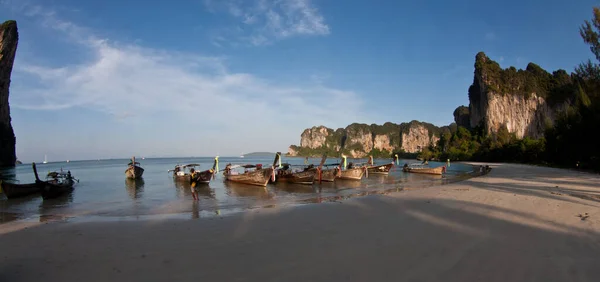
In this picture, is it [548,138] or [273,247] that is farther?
[548,138]

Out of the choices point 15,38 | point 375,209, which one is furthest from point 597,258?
point 15,38

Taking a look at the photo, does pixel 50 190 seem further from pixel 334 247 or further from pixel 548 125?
pixel 548 125

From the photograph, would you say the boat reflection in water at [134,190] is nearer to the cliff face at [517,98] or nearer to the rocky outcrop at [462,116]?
the cliff face at [517,98]

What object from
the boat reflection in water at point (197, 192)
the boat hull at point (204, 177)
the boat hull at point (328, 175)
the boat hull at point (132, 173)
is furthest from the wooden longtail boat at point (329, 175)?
the boat hull at point (132, 173)

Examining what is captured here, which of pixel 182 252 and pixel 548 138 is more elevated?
pixel 548 138

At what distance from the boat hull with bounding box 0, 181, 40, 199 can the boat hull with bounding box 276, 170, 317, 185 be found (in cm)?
1643

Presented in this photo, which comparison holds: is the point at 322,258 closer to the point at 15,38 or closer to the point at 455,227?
the point at 455,227

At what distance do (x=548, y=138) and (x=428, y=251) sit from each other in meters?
48.4

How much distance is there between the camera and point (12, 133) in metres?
75.6

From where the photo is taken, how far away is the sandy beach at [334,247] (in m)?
4.55

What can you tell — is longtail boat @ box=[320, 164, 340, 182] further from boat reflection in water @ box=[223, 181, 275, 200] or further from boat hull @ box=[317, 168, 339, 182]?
boat reflection in water @ box=[223, 181, 275, 200]

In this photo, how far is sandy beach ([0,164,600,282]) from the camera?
4.55 m

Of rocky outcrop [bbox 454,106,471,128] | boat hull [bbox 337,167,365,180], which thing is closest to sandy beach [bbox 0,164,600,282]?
boat hull [bbox 337,167,365,180]

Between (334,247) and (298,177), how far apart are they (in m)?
20.2
